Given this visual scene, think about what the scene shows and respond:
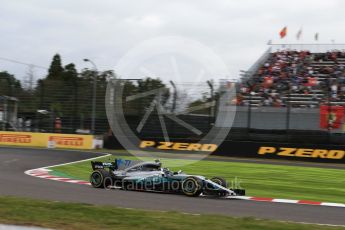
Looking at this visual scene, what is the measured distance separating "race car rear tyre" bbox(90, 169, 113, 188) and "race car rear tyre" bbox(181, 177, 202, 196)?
2.03 m

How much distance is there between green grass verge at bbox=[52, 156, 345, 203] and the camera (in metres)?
12.8

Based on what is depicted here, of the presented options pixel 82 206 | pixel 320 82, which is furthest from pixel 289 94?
pixel 82 206

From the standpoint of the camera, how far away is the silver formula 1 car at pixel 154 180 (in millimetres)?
11477

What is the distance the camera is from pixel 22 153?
23.1 m

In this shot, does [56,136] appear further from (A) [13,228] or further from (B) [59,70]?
(B) [59,70]

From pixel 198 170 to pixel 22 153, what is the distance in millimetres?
8837

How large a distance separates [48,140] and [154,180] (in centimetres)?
1903

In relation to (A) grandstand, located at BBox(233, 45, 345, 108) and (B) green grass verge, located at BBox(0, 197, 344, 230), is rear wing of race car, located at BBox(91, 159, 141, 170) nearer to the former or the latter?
(B) green grass verge, located at BBox(0, 197, 344, 230)

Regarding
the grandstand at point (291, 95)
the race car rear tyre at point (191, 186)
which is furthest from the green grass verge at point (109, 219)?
the grandstand at point (291, 95)

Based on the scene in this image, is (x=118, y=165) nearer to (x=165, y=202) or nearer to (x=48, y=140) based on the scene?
(x=165, y=202)

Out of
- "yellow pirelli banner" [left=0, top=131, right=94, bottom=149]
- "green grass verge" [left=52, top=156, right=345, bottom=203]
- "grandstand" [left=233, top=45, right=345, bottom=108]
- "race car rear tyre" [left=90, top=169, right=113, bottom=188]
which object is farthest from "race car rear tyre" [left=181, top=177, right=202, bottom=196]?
"yellow pirelli banner" [left=0, top=131, right=94, bottom=149]

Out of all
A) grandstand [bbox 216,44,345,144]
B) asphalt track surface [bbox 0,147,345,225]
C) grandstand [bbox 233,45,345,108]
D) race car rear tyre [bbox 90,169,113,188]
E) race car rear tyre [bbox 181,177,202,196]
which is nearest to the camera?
asphalt track surface [bbox 0,147,345,225]

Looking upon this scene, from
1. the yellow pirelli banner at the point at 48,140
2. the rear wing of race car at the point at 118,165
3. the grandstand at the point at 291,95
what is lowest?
the rear wing of race car at the point at 118,165

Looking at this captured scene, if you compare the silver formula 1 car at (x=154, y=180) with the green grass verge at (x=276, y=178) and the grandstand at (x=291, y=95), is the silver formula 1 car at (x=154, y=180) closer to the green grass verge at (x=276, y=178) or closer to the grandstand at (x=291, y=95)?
the green grass verge at (x=276, y=178)
